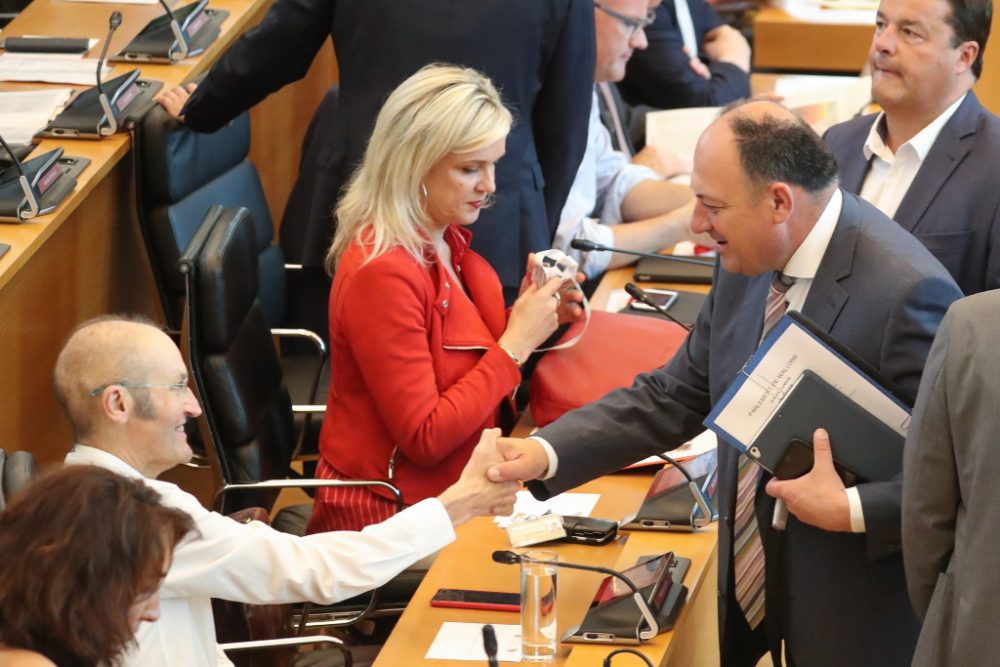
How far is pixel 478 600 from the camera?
2459mm

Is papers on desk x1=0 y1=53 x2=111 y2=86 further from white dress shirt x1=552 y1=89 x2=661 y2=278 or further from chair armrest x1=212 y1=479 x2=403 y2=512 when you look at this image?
chair armrest x1=212 y1=479 x2=403 y2=512

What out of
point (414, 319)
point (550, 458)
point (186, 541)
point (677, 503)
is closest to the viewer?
point (186, 541)

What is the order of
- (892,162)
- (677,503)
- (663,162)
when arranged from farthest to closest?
(663,162) → (892,162) → (677,503)

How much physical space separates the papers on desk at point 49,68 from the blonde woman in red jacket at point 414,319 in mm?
1383

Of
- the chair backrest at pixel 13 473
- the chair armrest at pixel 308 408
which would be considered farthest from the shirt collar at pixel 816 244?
the chair armrest at pixel 308 408

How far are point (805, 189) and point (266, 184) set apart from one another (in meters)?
2.98

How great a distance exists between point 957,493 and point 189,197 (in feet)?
7.62

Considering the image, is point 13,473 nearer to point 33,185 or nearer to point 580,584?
point 580,584

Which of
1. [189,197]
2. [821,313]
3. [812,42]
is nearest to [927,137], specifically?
[821,313]

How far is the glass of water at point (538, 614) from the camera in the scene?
7.35 feet

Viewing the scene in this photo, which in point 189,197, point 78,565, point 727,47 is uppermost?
point 78,565

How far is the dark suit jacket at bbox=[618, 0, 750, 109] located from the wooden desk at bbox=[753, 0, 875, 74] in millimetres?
1308

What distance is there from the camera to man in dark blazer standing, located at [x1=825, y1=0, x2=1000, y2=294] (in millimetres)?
2873

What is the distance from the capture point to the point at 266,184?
4941 mm
